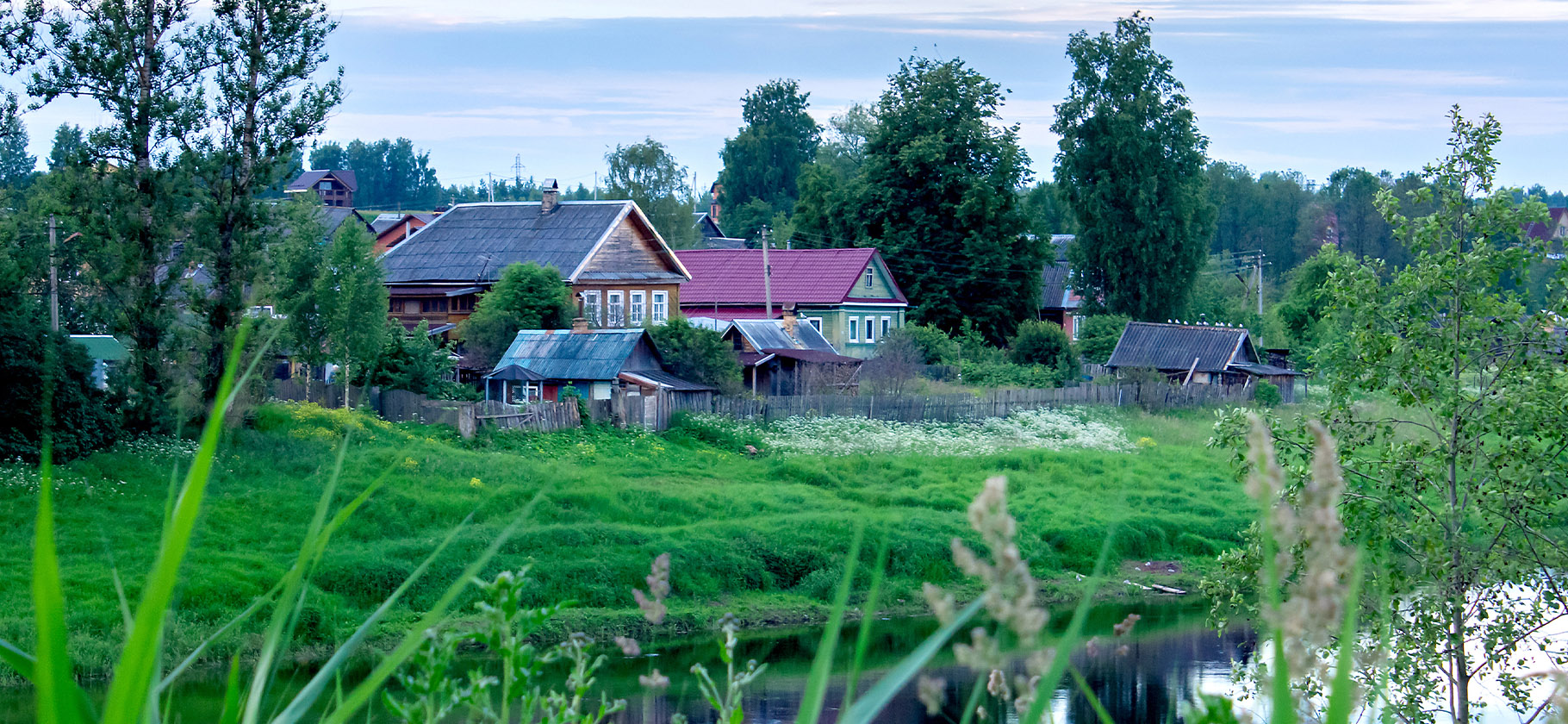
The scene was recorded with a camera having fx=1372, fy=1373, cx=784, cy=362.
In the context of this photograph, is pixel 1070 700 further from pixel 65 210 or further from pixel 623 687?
pixel 65 210

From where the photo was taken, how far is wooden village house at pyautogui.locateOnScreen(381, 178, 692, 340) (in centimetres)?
3434

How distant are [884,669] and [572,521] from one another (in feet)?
19.7

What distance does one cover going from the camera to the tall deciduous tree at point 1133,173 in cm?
4253

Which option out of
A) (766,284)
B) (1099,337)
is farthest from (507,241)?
(1099,337)

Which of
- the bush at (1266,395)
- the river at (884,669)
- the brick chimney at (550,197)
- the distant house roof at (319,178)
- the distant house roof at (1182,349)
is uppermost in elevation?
the distant house roof at (319,178)

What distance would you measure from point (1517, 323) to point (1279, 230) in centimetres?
7645

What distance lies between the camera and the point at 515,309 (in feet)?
100

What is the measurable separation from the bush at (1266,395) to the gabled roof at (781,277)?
11584mm

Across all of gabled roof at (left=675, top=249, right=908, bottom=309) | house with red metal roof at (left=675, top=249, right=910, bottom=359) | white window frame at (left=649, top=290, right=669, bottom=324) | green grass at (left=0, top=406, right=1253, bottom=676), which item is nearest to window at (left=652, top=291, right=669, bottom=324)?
white window frame at (left=649, top=290, right=669, bottom=324)

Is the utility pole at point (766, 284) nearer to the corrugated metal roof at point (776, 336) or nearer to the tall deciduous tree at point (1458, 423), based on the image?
the corrugated metal roof at point (776, 336)

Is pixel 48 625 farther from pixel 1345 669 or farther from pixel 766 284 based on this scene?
pixel 766 284

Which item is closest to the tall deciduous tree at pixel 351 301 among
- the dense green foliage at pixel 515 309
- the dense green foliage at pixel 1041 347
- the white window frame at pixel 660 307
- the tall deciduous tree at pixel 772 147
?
the dense green foliage at pixel 515 309

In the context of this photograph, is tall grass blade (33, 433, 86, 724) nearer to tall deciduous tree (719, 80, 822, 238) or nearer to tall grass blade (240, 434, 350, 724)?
tall grass blade (240, 434, 350, 724)

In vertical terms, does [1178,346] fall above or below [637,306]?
below
